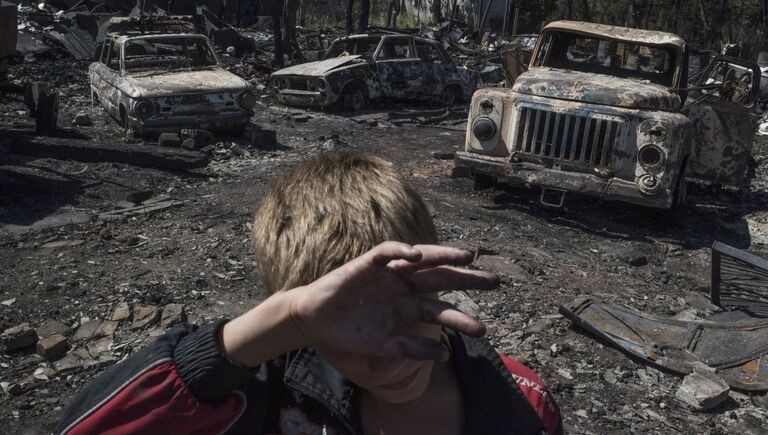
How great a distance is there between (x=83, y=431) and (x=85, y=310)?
12.2 feet

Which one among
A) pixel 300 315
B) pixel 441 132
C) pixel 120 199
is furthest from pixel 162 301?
pixel 441 132

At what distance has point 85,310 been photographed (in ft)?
14.8

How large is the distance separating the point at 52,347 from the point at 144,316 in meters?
0.59

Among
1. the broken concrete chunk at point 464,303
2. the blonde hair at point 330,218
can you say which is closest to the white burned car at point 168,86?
the broken concrete chunk at point 464,303

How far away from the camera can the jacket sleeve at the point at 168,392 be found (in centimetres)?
108

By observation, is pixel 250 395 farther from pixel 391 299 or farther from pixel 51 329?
pixel 51 329

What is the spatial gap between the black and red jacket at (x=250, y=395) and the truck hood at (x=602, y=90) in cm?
559

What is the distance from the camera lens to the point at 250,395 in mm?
1187

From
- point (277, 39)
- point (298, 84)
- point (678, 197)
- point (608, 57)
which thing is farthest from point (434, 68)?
point (678, 197)

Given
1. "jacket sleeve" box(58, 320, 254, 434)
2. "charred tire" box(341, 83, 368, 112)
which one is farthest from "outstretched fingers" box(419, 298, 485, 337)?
"charred tire" box(341, 83, 368, 112)

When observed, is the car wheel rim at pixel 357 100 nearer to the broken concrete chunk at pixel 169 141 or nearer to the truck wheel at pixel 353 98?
the truck wheel at pixel 353 98

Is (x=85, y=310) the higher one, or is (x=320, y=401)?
(x=320, y=401)

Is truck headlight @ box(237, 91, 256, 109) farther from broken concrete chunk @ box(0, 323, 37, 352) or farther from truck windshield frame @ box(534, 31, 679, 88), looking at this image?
broken concrete chunk @ box(0, 323, 37, 352)

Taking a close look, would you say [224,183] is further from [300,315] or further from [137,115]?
[300,315]
